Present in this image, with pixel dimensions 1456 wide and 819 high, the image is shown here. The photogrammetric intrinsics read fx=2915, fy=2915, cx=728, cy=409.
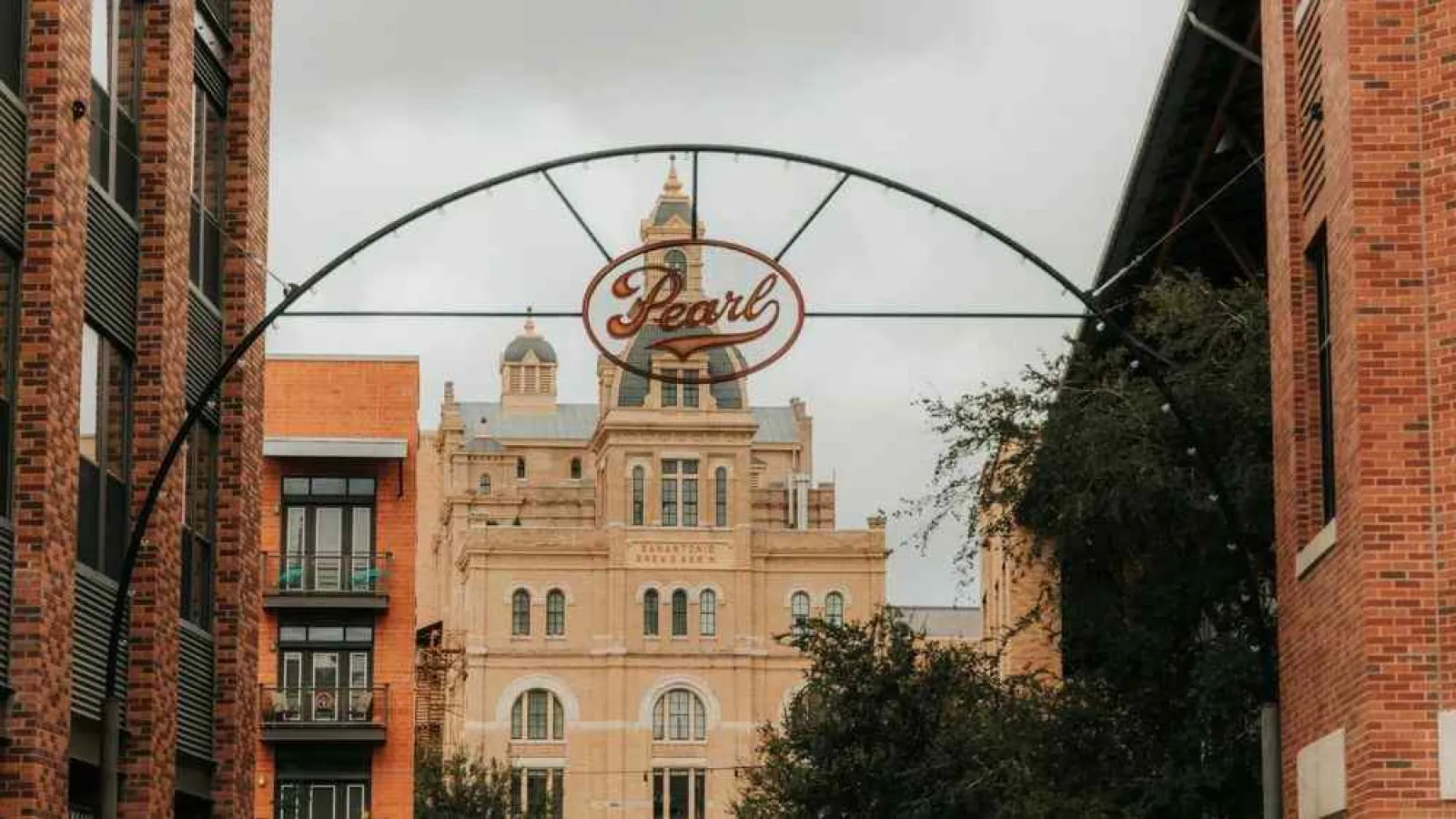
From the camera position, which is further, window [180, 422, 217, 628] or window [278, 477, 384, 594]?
window [278, 477, 384, 594]

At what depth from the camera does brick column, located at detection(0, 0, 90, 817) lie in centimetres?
2180

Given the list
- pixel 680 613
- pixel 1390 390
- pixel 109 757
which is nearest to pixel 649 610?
pixel 680 613

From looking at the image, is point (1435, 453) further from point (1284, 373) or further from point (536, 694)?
point (536, 694)

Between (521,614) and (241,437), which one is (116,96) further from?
(521,614)

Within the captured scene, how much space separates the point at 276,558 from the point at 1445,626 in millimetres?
42200

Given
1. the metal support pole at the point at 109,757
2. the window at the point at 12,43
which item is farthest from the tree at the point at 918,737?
the window at the point at 12,43

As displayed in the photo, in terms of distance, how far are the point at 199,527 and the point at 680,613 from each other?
104m

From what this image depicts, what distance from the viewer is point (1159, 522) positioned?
3188 cm

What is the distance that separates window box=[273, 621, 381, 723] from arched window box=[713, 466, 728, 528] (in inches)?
2983

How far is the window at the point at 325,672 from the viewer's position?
57125 millimetres

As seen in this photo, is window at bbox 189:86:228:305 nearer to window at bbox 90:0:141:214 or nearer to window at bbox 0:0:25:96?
window at bbox 90:0:141:214

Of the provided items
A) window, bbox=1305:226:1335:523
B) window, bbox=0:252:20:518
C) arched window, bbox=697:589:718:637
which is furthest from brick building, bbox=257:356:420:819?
arched window, bbox=697:589:718:637

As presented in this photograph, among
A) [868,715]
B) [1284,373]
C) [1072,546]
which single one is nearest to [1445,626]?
[1284,373]

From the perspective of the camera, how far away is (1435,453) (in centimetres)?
1902
